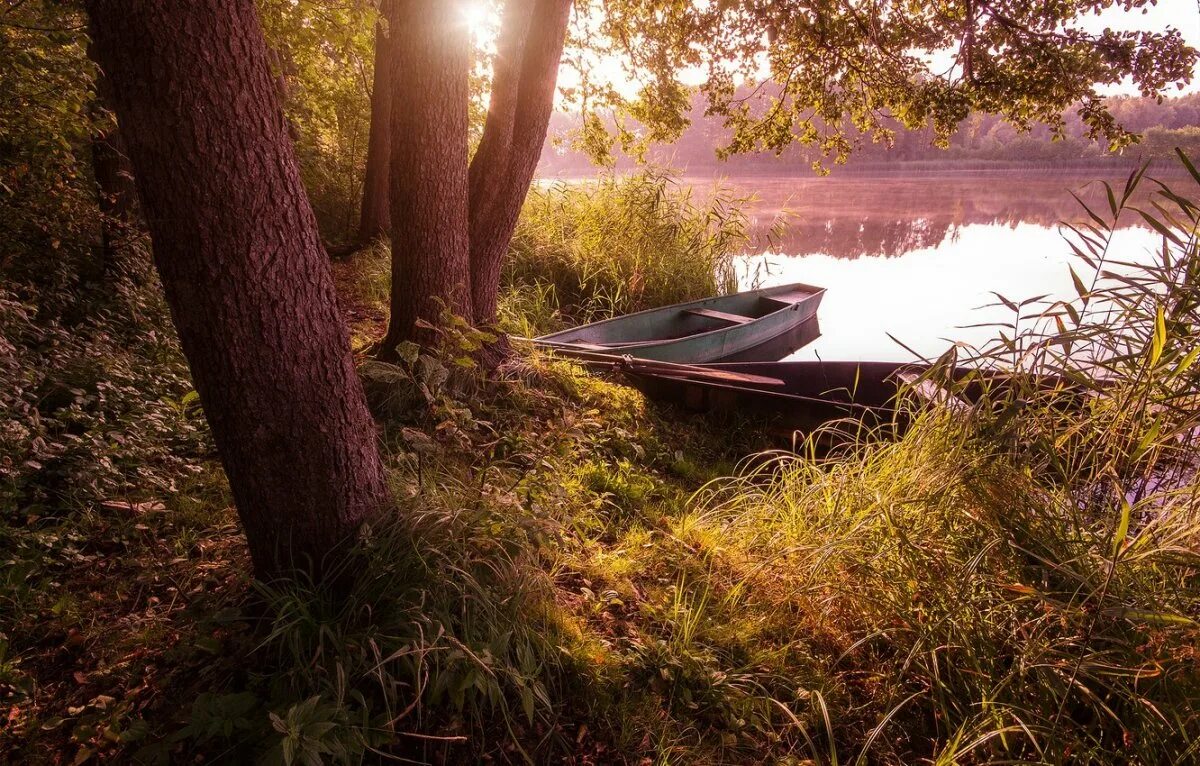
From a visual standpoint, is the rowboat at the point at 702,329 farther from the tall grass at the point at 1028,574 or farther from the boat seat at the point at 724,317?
the tall grass at the point at 1028,574

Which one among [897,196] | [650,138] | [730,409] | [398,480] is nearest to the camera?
[398,480]

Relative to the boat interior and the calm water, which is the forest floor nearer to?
the boat interior

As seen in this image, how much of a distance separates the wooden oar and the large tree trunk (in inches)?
106

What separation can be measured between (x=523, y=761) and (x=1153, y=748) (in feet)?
5.30

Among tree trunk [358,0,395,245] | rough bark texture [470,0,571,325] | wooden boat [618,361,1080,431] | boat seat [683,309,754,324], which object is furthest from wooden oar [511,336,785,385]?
tree trunk [358,0,395,245]

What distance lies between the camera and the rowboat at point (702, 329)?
550 cm

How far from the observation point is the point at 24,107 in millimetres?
3332

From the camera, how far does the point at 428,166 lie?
319 cm

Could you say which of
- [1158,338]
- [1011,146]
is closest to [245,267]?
[1158,338]

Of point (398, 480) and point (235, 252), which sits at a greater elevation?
point (235, 252)

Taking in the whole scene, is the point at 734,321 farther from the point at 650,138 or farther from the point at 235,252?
the point at 235,252

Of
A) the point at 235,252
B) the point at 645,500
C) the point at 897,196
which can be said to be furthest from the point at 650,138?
the point at 897,196

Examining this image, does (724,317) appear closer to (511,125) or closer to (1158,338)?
(511,125)

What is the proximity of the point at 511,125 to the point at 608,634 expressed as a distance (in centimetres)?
330
